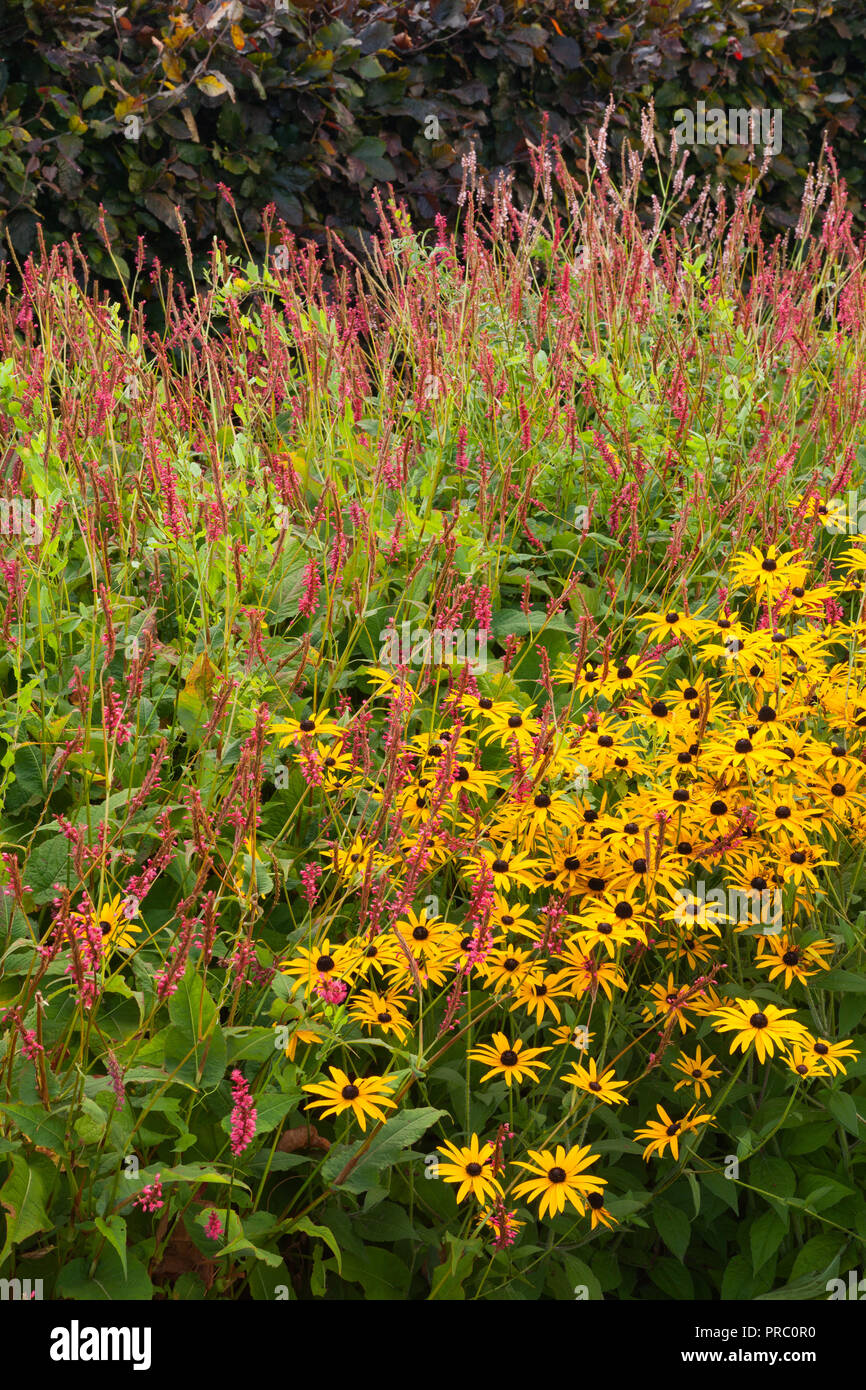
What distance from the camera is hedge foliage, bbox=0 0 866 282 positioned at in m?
5.08

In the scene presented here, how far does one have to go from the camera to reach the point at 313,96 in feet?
18.0

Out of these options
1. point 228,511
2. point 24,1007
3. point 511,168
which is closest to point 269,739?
point 228,511

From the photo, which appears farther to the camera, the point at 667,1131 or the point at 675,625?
the point at 675,625

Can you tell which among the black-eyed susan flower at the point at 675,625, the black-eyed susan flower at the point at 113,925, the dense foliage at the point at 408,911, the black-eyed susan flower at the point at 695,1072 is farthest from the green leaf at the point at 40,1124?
the black-eyed susan flower at the point at 675,625

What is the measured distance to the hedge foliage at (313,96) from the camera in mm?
5078

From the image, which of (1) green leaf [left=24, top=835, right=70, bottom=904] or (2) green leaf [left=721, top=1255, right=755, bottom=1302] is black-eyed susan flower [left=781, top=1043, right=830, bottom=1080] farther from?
(1) green leaf [left=24, top=835, right=70, bottom=904]

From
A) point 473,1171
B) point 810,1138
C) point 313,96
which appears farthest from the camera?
point 313,96

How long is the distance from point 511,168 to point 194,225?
5.27ft

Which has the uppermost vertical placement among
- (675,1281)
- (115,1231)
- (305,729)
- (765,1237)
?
(305,729)

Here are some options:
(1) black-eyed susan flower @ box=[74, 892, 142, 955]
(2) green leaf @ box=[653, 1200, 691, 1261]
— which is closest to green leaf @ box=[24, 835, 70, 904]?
(1) black-eyed susan flower @ box=[74, 892, 142, 955]

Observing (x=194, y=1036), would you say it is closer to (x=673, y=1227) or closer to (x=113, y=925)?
(x=113, y=925)

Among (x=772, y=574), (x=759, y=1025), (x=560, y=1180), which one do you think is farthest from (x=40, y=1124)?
(x=772, y=574)

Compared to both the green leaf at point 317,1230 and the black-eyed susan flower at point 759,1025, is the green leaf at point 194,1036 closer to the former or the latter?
the green leaf at point 317,1230
